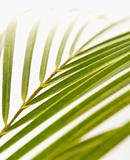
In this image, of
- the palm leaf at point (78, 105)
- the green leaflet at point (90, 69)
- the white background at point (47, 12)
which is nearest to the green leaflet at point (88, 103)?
the palm leaf at point (78, 105)

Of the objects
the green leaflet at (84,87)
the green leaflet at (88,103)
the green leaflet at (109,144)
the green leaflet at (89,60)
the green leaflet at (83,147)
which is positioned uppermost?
Answer: the green leaflet at (109,144)

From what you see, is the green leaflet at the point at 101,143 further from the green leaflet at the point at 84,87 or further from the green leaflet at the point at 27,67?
the green leaflet at the point at 27,67

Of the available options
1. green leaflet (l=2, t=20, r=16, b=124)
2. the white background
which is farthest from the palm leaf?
the white background

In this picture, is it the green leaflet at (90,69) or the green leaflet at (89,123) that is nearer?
the green leaflet at (89,123)

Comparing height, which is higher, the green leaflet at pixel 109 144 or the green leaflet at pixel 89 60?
the green leaflet at pixel 109 144

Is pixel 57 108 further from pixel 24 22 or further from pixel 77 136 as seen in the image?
pixel 24 22

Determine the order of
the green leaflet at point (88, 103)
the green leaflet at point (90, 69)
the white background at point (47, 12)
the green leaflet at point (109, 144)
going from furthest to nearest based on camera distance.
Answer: the white background at point (47, 12) < the green leaflet at point (90, 69) < the green leaflet at point (88, 103) < the green leaflet at point (109, 144)

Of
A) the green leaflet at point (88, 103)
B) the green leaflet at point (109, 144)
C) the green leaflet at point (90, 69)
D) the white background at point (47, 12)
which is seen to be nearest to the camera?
the green leaflet at point (109, 144)

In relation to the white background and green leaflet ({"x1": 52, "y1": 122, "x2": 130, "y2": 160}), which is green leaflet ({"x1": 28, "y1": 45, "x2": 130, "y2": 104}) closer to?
green leaflet ({"x1": 52, "y1": 122, "x2": 130, "y2": 160})

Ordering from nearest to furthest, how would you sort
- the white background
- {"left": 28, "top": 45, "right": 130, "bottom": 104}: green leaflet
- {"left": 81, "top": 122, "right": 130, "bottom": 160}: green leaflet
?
1. {"left": 81, "top": 122, "right": 130, "bottom": 160}: green leaflet
2. {"left": 28, "top": 45, "right": 130, "bottom": 104}: green leaflet
3. the white background
